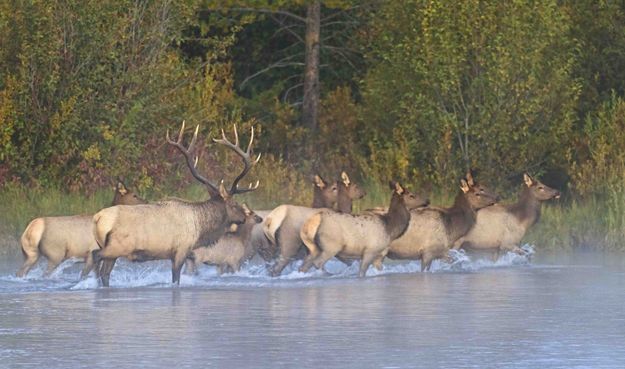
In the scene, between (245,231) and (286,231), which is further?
(245,231)

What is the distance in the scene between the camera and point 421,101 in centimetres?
2803

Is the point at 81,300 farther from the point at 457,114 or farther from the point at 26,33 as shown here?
the point at 457,114

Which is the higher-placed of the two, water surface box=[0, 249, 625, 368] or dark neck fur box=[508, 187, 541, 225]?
dark neck fur box=[508, 187, 541, 225]

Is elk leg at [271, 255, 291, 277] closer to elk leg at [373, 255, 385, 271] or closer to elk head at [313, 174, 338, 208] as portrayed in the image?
elk leg at [373, 255, 385, 271]

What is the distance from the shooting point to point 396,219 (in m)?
19.3

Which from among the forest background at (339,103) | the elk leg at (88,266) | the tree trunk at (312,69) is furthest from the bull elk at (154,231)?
the tree trunk at (312,69)

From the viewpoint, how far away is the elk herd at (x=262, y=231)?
17359 mm

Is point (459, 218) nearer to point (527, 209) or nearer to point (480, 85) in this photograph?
point (527, 209)

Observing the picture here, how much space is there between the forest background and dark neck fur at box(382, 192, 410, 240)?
15.4ft

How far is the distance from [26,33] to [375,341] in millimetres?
13331

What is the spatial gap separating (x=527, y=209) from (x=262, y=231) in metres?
4.10

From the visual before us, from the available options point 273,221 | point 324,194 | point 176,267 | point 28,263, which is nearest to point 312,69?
point 324,194

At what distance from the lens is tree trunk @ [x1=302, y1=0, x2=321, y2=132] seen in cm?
3212

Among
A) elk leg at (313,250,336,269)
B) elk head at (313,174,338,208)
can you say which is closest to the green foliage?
elk head at (313,174,338,208)
